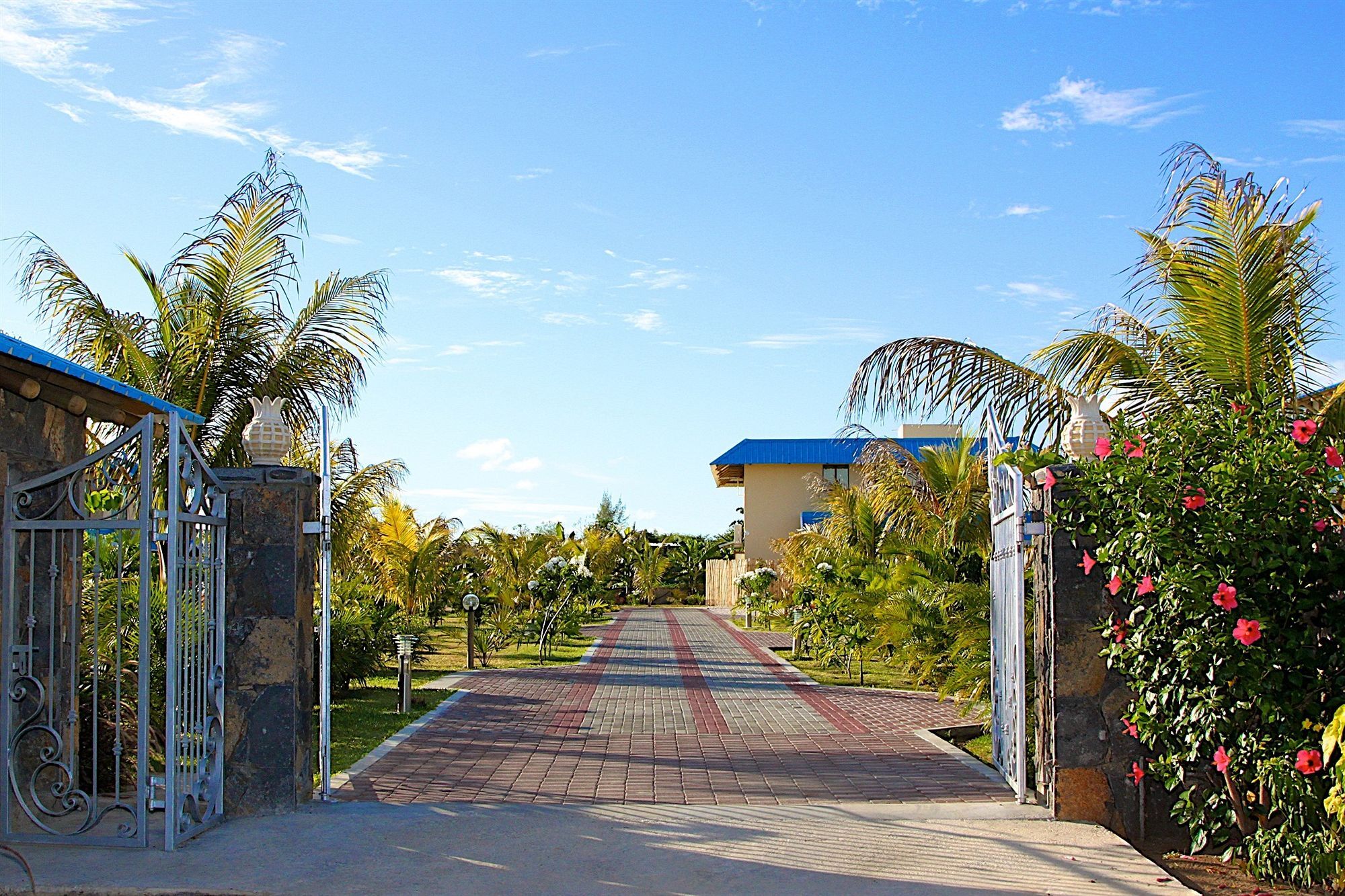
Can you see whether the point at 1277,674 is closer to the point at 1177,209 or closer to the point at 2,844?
the point at 1177,209

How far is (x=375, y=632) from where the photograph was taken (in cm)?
1498

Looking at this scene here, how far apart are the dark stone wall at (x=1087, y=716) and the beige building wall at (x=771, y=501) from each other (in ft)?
125

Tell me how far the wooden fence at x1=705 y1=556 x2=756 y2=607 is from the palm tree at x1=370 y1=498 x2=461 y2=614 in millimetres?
14932

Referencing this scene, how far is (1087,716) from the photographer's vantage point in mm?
7066

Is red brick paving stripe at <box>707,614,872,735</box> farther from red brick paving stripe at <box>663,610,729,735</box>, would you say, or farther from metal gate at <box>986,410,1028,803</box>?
metal gate at <box>986,410,1028,803</box>

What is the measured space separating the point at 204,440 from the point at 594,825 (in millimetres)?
7252

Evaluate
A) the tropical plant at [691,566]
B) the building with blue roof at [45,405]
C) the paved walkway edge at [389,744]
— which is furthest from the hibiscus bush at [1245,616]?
the tropical plant at [691,566]

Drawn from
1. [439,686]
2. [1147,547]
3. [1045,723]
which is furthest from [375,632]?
[1147,547]

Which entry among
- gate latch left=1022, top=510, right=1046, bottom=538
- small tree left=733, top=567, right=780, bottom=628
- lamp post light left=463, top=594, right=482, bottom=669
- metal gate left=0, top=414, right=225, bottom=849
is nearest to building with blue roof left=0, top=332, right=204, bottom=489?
metal gate left=0, top=414, right=225, bottom=849

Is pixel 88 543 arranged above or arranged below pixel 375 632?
above

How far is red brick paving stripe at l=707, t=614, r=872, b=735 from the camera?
38.9 feet

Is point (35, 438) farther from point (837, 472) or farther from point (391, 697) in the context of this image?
point (837, 472)

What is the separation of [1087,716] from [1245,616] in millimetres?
1415

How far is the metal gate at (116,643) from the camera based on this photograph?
6.62 m
